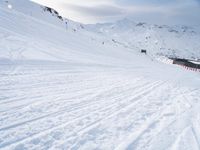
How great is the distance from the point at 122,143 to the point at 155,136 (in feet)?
3.51

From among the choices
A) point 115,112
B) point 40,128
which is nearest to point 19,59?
point 115,112

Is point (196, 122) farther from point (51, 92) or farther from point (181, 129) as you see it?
point (51, 92)

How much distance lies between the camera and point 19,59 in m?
16.1

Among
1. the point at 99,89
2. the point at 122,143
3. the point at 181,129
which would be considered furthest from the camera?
the point at 99,89

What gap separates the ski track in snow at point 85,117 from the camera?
5.80m

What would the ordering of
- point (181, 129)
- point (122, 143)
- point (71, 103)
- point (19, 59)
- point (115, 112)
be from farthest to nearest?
point (19, 59), point (71, 103), point (115, 112), point (181, 129), point (122, 143)

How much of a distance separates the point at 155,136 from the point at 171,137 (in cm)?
37

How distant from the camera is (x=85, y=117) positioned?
24.5 feet

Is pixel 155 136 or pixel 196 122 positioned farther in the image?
pixel 196 122

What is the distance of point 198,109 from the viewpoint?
10422mm

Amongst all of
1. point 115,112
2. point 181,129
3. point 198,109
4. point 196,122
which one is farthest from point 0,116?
point 198,109

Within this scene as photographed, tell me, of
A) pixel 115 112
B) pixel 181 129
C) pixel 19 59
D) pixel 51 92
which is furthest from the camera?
pixel 19 59

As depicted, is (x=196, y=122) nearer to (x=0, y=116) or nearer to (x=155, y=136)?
(x=155, y=136)

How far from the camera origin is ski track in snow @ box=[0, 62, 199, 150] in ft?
19.0
